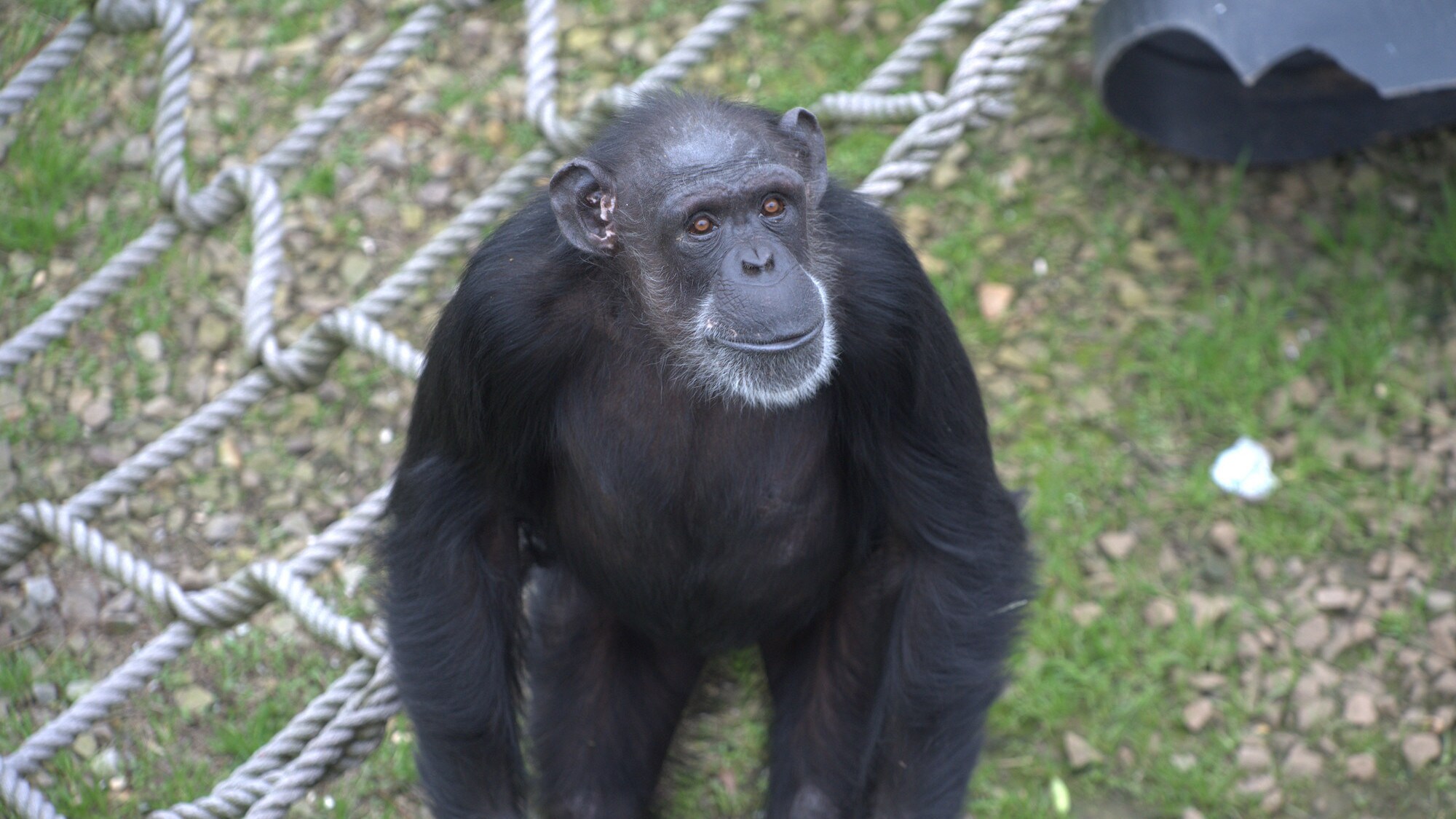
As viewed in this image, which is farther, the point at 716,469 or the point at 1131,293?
the point at 1131,293

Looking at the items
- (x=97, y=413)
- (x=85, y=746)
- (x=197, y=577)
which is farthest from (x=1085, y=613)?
(x=97, y=413)

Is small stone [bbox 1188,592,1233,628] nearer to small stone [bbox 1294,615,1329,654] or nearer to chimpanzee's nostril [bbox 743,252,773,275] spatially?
small stone [bbox 1294,615,1329,654]

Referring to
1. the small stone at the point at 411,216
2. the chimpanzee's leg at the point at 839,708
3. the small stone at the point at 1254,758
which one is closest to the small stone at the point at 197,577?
the small stone at the point at 411,216

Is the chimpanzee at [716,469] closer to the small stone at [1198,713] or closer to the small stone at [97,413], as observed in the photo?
the small stone at [1198,713]

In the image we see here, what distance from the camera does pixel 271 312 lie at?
511 centimetres

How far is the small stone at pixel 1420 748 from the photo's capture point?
4891 millimetres

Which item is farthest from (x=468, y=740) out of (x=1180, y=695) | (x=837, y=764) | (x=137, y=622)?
(x=1180, y=695)

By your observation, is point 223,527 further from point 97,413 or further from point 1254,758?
point 1254,758

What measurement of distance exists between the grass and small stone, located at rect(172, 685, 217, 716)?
0.02 metres

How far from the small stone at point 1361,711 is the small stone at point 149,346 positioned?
5.32 meters

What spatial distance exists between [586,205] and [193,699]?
3030 mm

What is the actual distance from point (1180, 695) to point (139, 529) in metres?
4.39

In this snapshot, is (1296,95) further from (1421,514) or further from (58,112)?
(58,112)

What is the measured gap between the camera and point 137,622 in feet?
18.6
